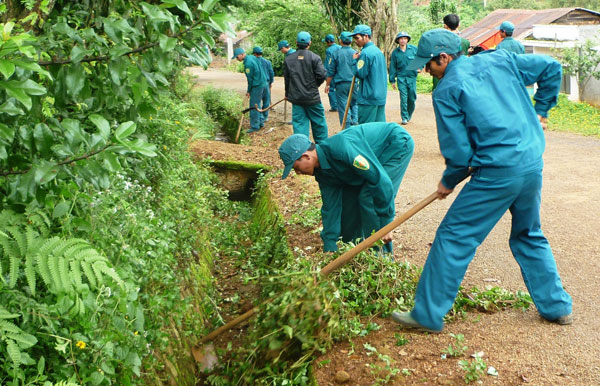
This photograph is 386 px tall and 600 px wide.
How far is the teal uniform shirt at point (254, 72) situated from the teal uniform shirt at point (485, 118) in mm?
10656

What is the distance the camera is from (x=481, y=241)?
13.7 ft

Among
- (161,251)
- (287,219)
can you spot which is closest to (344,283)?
(161,251)

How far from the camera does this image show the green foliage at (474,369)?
3709mm

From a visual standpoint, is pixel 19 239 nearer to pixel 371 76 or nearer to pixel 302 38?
pixel 371 76

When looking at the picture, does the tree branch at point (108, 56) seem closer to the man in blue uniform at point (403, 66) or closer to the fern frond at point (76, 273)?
the fern frond at point (76, 273)

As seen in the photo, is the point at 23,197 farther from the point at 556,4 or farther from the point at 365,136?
the point at 556,4

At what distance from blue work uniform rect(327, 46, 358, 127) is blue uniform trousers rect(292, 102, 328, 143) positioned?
1216mm

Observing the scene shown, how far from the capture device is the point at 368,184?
5309mm

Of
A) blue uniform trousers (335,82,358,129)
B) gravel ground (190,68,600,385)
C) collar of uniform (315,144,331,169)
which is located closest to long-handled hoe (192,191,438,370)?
gravel ground (190,68,600,385)

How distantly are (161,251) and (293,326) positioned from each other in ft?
3.93

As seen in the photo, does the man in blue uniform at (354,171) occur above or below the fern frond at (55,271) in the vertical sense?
below

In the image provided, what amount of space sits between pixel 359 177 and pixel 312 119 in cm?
604

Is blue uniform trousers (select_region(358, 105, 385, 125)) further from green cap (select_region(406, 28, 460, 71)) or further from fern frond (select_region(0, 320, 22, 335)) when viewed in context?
fern frond (select_region(0, 320, 22, 335))

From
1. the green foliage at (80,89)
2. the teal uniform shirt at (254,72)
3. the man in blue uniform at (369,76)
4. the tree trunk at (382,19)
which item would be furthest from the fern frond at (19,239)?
the tree trunk at (382,19)
